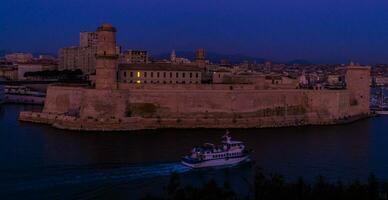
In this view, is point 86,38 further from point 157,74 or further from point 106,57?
point 106,57

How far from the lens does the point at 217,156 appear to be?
12.5 metres

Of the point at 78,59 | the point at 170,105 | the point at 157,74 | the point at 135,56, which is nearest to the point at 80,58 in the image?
the point at 78,59

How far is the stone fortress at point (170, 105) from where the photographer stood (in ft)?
60.1

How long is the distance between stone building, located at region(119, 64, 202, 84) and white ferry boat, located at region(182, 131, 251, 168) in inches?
324

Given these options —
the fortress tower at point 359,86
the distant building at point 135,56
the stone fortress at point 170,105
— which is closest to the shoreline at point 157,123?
the stone fortress at point 170,105

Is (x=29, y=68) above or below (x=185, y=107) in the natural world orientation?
above

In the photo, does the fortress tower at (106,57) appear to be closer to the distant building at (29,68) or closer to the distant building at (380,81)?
the distant building at (29,68)

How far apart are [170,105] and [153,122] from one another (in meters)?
1.13

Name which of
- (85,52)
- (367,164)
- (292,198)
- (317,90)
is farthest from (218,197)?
(85,52)

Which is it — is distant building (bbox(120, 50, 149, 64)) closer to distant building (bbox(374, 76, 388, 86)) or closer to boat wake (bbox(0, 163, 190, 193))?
boat wake (bbox(0, 163, 190, 193))

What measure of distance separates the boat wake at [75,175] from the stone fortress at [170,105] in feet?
20.0

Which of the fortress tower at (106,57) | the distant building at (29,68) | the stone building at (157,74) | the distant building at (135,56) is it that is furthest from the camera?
the distant building at (29,68)

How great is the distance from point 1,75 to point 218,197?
1628 inches

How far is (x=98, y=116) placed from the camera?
18172 millimetres
